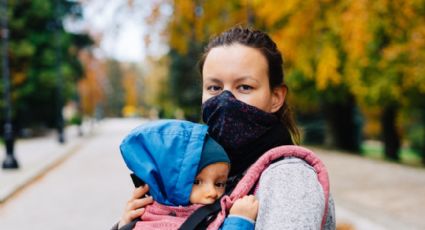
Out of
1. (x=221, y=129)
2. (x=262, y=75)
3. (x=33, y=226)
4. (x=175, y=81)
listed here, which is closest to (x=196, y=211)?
(x=221, y=129)

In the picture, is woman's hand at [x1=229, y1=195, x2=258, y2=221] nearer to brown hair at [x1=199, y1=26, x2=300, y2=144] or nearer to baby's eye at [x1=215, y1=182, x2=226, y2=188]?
baby's eye at [x1=215, y1=182, x2=226, y2=188]

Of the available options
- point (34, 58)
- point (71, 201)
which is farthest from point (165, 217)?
point (34, 58)

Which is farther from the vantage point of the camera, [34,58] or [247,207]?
[34,58]

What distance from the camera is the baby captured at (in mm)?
1703

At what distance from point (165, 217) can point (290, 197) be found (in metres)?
0.45

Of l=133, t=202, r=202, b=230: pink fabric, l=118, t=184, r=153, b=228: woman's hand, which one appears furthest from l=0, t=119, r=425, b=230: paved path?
l=133, t=202, r=202, b=230: pink fabric

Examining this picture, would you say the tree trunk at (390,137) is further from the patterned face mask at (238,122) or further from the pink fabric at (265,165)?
the pink fabric at (265,165)

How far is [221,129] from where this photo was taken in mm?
1941

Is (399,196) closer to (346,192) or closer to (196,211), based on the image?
(346,192)

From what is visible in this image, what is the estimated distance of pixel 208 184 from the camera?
69.3 inches

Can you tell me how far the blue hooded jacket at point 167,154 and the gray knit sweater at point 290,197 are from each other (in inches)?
8.5

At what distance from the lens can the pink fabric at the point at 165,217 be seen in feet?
5.84

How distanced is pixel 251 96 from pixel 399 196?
32.7ft

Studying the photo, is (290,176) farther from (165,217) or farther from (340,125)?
(340,125)
